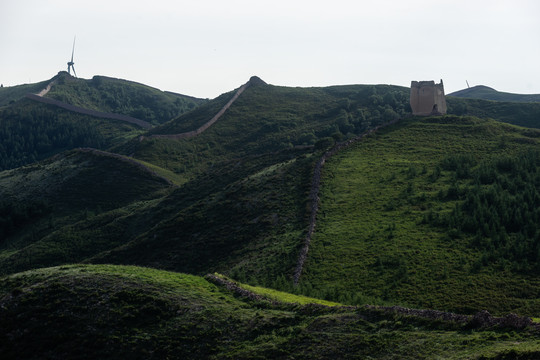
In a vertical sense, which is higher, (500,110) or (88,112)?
(88,112)

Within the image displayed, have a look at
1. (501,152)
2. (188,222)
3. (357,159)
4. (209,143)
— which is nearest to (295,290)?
(188,222)

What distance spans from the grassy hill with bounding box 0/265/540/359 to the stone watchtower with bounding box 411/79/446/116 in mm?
66935

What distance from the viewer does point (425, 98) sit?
98.4 meters

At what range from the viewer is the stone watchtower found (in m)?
97.8

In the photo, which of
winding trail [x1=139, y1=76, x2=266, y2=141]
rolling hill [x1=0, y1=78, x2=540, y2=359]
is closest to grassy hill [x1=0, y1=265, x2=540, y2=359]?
rolling hill [x1=0, y1=78, x2=540, y2=359]

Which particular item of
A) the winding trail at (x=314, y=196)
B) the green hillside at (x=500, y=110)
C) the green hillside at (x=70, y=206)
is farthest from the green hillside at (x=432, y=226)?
the green hillside at (x=500, y=110)

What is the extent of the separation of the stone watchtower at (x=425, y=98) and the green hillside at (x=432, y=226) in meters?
17.3

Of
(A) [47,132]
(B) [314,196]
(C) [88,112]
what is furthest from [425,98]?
(C) [88,112]

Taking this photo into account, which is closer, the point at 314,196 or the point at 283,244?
the point at 283,244

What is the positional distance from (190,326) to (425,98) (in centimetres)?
7445

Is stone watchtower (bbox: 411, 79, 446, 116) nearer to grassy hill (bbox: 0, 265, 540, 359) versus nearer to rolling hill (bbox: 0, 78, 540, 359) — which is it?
rolling hill (bbox: 0, 78, 540, 359)

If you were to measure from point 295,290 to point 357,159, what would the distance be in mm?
34199

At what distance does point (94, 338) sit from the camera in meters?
32.8

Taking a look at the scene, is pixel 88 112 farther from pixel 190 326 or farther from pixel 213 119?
pixel 190 326
